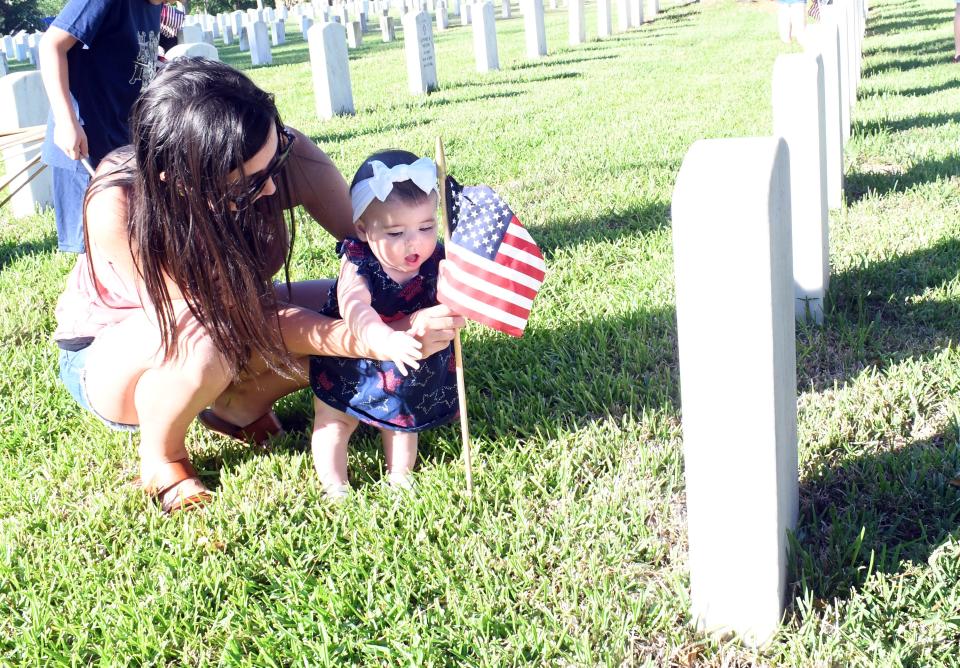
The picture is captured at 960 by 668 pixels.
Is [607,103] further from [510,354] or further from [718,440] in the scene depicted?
[718,440]

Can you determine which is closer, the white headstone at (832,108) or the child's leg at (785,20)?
the white headstone at (832,108)

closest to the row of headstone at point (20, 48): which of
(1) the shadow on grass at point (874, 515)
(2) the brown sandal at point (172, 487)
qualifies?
(2) the brown sandal at point (172, 487)

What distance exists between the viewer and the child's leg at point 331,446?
2.56 m

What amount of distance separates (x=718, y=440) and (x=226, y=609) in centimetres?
114

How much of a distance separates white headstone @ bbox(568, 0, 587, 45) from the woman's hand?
14821 millimetres

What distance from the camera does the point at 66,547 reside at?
2.40 metres

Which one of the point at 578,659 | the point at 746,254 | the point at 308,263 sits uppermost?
the point at 746,254

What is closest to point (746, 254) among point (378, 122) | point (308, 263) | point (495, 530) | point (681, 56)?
point (495, 530)

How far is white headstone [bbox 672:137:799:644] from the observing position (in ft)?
5.03

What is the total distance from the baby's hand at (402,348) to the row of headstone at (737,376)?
0.76 meters

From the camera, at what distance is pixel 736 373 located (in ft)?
5.32

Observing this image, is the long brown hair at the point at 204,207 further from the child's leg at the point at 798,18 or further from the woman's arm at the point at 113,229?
the child's leg at the point at 798,18

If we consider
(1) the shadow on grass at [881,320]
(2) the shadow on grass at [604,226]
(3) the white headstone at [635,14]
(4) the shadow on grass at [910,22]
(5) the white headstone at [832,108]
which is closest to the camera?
(1) the shadow on grass at [881,320]

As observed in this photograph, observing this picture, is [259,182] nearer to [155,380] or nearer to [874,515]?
[155,380]
